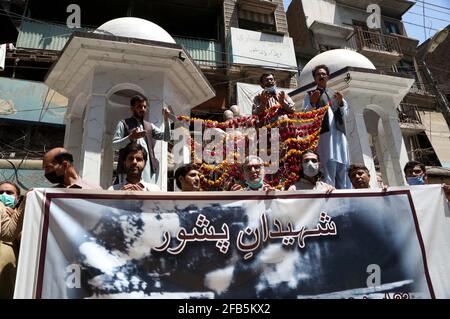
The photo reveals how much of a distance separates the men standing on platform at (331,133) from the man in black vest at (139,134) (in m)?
2.48

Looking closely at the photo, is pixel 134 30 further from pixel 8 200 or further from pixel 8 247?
pixel 8 247

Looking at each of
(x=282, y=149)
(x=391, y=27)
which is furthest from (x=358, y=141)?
(x=391, y=27)

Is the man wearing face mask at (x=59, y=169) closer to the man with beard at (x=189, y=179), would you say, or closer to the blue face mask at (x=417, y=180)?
the man with beard at (x=189, y=179)

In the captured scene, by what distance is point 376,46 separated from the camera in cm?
2270

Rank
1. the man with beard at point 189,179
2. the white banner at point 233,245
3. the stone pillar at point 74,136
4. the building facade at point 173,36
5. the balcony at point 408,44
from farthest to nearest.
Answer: the balcony at point 408,44, the building facade at point 173,36, the stone pillar at point 74,136, the man with beard at point 189,179, the white banner at point 233,245

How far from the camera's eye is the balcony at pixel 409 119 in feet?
69.4

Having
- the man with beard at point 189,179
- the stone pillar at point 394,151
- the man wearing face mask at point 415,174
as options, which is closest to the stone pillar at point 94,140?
the man with beard at point 189,179

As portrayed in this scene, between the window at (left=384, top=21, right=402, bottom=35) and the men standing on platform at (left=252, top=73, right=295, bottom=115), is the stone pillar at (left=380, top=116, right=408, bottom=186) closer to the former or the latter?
the men standing on platform at (left=252, top=73, right=295, bottom=115)

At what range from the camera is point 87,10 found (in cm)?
1845

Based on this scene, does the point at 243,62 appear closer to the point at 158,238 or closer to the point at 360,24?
the point at 360,24

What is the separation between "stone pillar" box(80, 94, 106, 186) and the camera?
5.64m

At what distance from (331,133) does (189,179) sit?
2.79 meters

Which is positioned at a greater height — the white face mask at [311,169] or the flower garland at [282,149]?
the flower garland at [282,149]
